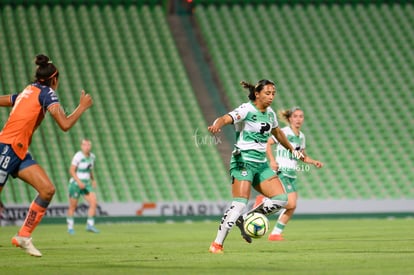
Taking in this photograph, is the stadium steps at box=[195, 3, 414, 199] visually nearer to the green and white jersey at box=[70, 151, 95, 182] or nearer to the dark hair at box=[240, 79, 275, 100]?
the green and white jersey at box=[70, 151, 95, 182]

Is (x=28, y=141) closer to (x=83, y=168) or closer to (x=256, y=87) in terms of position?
(x=256, y=87)

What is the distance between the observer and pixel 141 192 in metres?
29.2

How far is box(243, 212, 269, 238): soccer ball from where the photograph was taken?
1264cm

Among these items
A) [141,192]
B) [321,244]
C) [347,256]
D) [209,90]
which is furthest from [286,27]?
[347,256]

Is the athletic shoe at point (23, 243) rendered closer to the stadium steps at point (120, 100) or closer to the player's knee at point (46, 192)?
the player's knee at point (46, 192)

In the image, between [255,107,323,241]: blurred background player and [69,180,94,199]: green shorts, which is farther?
[69,180,94,199]: green shorts

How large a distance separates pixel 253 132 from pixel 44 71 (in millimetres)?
3296

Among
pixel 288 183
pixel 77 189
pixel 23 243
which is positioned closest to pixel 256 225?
pixel 23 243

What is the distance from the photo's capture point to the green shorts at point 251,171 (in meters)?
12.6

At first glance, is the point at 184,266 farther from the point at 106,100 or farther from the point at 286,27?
the point at 286,27

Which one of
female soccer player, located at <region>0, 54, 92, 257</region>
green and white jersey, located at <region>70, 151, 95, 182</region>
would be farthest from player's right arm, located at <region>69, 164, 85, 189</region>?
female soccer player, located at <region>0, 54, 92, 257</region>

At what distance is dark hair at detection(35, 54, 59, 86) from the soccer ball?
366 centimetres

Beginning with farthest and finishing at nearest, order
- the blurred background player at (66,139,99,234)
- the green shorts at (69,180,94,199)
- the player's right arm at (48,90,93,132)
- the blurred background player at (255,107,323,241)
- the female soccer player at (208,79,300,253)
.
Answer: the green shorts at (69,180,94,199), the blurred background player at (66,139,99,234), the blurred background player at (255,107,323,241), the female soccer player at (208,79,300,253), the player's right arm at (48,90,93,132)

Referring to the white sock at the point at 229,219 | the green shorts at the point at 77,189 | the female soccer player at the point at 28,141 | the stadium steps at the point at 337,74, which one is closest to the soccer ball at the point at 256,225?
the white sock at the point at 229,219
